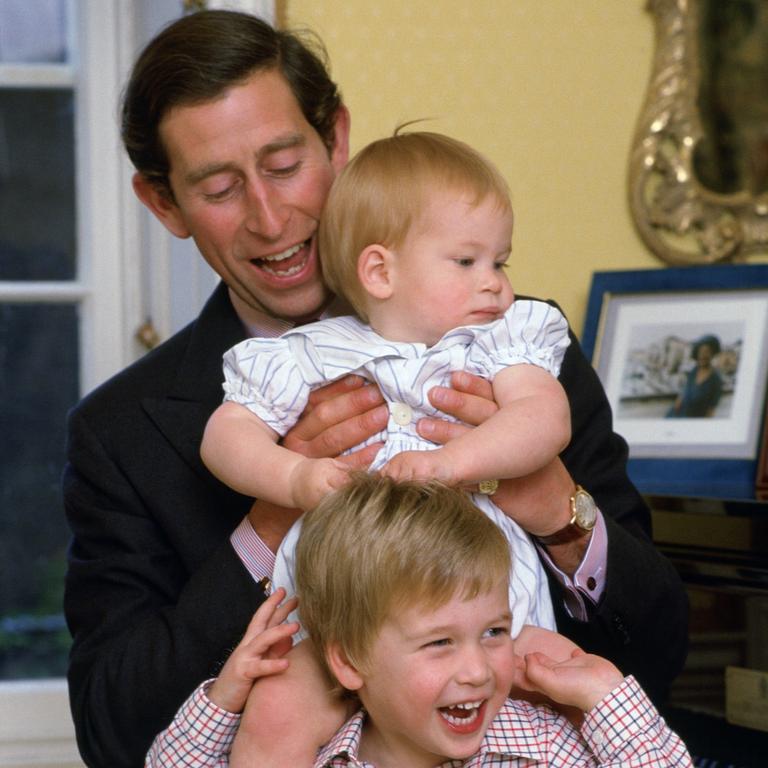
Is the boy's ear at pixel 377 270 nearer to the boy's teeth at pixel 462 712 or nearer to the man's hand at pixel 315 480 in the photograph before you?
the man's hand at pixel 315 480

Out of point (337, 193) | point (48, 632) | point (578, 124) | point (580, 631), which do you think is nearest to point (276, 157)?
point (337, 193)

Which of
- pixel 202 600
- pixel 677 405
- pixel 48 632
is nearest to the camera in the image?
pixel 202 600

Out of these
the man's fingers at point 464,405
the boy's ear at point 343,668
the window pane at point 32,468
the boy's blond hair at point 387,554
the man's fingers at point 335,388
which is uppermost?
the man's fingers at point 464,405

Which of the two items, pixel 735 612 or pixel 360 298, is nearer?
pixel 360 298

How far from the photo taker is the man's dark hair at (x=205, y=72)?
2.08m

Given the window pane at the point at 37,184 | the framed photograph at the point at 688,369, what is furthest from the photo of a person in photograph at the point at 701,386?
the window pane at the point at 37,184

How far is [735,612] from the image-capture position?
2.38m

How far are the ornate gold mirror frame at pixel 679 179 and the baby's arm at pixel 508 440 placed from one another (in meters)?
1.44

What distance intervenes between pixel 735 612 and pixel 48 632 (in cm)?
183

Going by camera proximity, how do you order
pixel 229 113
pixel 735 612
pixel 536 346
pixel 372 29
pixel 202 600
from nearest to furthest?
pixel 536 346
pixel 202 600
pixel 229 113
pixel 735 612
pixel 372 29

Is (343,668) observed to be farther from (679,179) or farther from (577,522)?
(679,179)

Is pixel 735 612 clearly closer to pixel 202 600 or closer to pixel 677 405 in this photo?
pixel 677 405

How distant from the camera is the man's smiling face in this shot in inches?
81.0

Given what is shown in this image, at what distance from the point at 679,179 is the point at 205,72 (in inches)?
54.9
